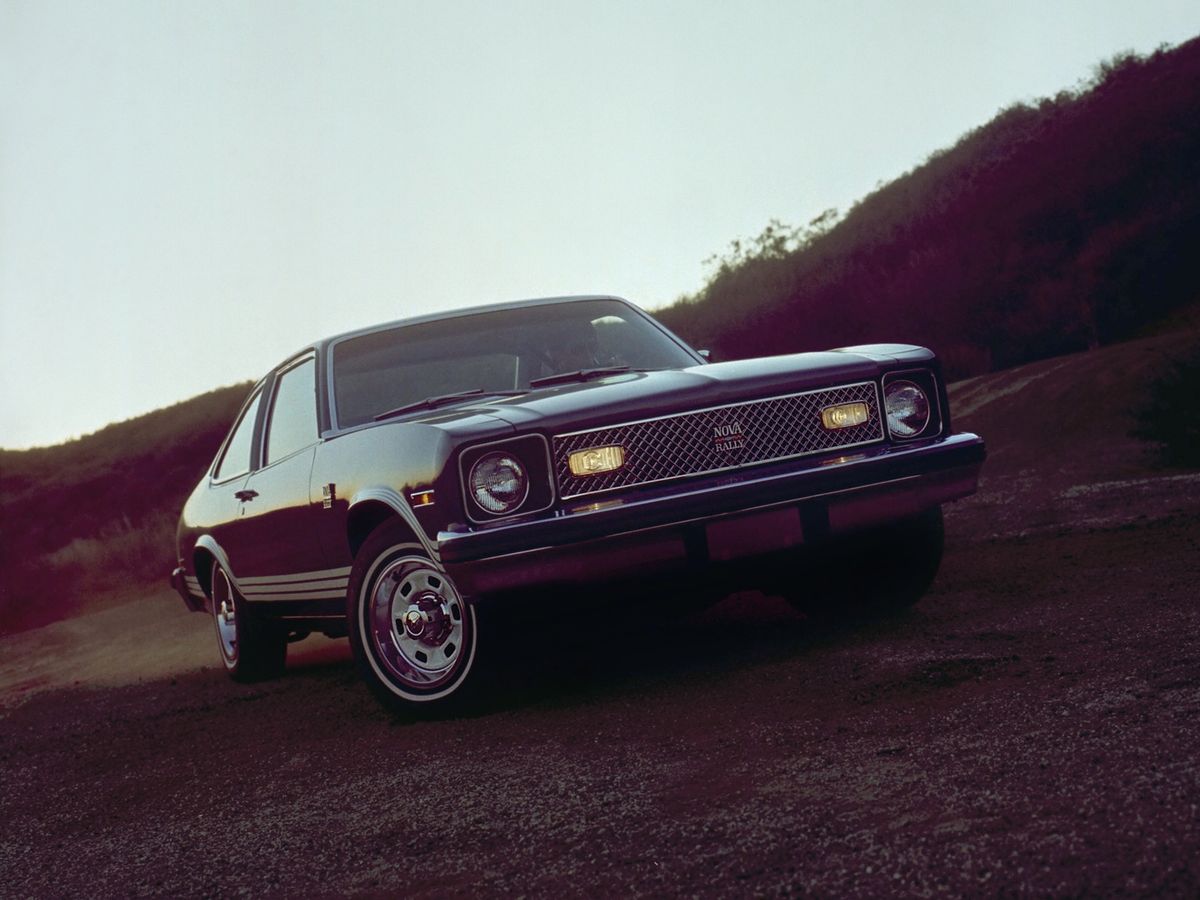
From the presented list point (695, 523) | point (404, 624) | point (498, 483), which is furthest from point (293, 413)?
point (695, 523)

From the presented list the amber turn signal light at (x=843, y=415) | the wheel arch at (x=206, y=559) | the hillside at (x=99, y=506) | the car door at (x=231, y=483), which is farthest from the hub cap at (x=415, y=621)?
the hillside at (x=99, y=506)

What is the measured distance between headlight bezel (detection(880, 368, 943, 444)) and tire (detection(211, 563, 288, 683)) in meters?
3.12

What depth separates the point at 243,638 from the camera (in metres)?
6.93

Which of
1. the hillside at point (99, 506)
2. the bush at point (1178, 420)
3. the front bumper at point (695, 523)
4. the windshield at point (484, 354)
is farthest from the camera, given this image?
the hillside at point (99, 506)

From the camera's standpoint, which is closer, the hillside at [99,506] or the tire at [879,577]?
the tire at [879,577]

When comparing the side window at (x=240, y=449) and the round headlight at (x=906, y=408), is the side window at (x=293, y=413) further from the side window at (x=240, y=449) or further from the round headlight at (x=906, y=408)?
the round headlight at (x=906, y=408)

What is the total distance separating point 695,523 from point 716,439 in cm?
39

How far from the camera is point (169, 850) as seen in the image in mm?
3637

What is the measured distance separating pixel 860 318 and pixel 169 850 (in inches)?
920

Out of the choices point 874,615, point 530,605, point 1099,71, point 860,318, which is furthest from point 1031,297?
point 530,605

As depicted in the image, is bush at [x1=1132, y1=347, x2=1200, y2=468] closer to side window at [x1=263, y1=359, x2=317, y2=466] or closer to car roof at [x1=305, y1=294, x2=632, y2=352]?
car roof at [x1=305, y1=294, x2=632, y2=352]

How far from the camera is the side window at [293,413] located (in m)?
6.07

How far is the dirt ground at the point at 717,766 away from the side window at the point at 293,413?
112 centimetres

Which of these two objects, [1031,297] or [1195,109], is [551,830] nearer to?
[1031,297]
